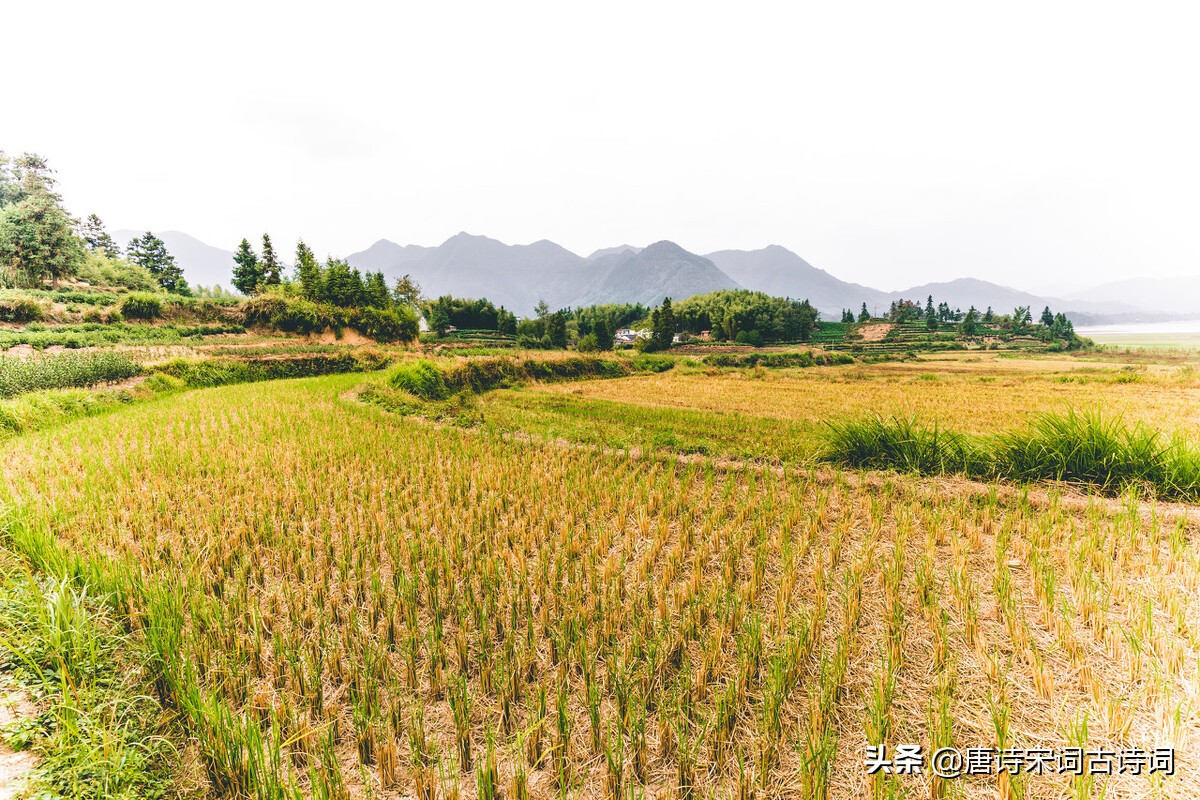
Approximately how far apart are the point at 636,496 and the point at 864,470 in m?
3.72

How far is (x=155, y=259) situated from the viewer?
191 ft

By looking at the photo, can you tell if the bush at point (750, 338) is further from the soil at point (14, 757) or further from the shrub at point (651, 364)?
the soil at point (14, 757)

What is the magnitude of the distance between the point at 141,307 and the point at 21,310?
27.3 feet

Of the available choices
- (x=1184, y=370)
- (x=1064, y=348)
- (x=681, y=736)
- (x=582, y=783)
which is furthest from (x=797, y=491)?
(x=1064, y=348)

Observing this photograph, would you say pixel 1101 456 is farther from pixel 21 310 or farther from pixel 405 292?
pixel 405 292

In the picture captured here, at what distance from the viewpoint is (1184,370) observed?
16.4 meters

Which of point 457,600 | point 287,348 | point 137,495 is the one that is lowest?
point 457,600

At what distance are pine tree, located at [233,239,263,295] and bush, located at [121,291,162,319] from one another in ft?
86.9

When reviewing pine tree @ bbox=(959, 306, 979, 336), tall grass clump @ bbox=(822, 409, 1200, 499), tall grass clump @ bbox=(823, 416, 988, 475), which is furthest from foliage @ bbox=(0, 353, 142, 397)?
pine tree @ bbox=(959, 306, 979, 336)

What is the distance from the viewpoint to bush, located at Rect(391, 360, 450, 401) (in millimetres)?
15397

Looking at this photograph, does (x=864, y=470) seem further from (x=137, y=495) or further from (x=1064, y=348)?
(x=1064, y=348)

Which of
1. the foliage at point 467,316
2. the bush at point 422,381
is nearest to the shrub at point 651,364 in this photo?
the bush at point 422,381

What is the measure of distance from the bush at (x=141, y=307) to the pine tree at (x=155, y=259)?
35.4 m

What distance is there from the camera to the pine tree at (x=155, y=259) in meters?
55.6
